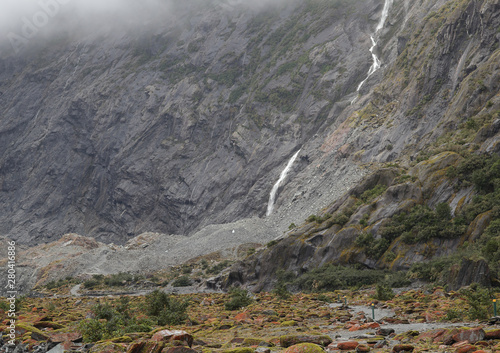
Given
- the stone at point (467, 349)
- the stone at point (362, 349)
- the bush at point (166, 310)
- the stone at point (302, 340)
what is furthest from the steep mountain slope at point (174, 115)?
the stone at point (467, 349)

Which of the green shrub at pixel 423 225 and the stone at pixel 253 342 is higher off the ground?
the green shrub at pixel 423 225

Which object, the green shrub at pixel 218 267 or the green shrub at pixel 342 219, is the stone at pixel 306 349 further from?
the green shrub at pixel 218 267

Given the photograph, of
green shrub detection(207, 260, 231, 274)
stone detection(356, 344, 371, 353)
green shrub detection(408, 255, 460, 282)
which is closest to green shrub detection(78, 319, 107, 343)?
stone detection(356, 344, 371, 353)

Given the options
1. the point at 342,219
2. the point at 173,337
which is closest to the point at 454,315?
the point at 173,337

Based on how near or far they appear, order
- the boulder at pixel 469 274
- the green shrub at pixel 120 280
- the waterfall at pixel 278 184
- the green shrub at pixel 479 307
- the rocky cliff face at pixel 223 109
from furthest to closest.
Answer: the waterfall at pixel 278 184 → the rocky cliff face at pixel 223 109 → the green shrub at pixel 120 280 → the boulder at pixel 469 274 → the green shrub at pixel 479 307

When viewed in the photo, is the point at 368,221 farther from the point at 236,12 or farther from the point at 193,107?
the point at 236,12

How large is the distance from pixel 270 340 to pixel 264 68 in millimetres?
116152

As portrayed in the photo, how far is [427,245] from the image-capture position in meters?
35.0

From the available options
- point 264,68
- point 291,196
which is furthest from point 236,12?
point 291,196

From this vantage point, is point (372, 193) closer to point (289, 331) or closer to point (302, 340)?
point (289, 331)

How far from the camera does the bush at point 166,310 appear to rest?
61.4 feet

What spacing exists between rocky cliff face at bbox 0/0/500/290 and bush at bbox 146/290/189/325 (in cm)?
4234

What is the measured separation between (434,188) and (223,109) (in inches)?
3360

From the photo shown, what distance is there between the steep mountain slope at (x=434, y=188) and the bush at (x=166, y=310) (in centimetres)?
1477
